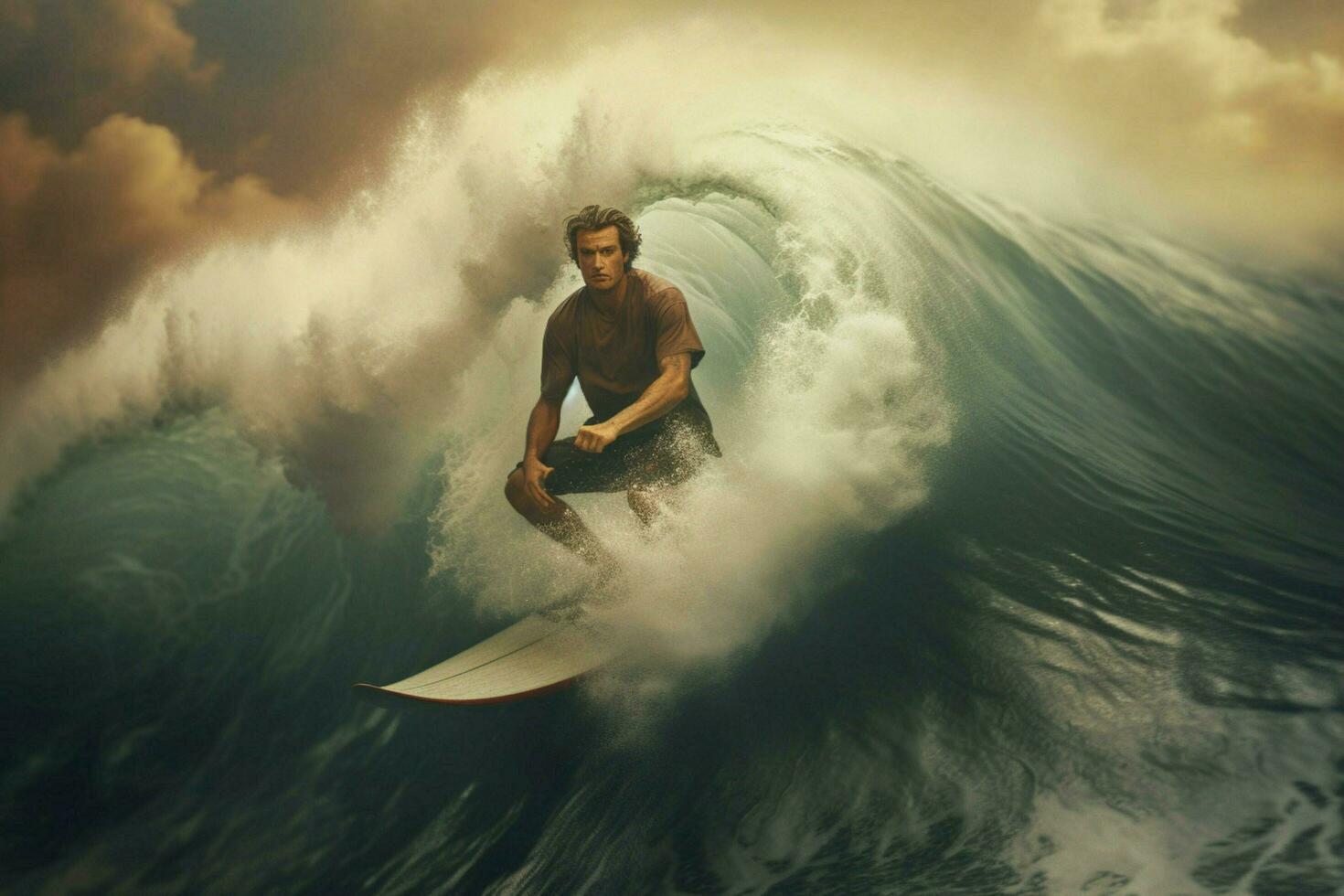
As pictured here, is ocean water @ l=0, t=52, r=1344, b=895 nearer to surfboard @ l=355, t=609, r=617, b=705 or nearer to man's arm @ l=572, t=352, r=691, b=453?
surfboard @ l=355, t=609, r=617, b=705

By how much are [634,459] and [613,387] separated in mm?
206

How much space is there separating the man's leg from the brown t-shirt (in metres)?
0.27

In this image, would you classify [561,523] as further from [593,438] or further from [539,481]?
[593,438]

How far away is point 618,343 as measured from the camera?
256cm

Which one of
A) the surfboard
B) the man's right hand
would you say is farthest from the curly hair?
the surfboard

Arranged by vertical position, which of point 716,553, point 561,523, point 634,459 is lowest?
point 716,553

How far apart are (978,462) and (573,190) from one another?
4.84ft

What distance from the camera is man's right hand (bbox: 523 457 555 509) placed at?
2555mm

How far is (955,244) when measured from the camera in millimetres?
3316

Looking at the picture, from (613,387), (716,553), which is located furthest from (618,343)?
(716,553)

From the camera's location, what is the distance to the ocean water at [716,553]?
235 centimetres

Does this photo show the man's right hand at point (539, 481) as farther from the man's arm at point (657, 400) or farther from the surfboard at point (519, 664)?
the surfboard at point (519, 664)

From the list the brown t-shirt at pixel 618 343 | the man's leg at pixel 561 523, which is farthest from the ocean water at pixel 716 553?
the brown t-shirt at pixel 618 343

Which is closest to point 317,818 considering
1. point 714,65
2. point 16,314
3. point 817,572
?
point 817,572
